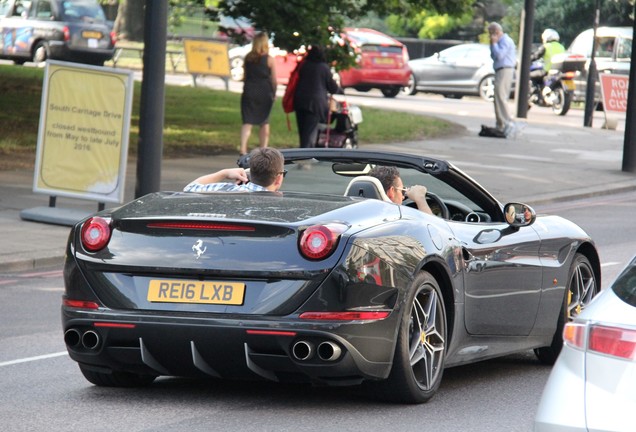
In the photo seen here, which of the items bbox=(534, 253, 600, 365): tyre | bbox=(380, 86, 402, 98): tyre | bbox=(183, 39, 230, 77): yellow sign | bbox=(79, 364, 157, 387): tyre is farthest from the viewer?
bbox=(380, 86, 402, 98): tyre

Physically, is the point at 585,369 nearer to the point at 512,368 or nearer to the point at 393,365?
the point at 393,365

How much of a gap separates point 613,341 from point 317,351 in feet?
7.40

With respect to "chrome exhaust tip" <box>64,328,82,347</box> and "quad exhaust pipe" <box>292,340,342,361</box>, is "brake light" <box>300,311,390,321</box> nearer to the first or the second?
"quad exhaust pipe" <box>292,340,342,361</box>

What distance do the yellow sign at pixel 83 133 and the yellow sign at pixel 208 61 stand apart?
75.4 feet

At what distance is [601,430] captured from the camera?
4.44 meters

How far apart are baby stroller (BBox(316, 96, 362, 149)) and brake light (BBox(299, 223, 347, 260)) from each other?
46.2 ft

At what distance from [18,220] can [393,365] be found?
27.6 feet

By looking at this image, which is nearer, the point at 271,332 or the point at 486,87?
the point at 271,332

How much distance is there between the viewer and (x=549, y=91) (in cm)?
3703

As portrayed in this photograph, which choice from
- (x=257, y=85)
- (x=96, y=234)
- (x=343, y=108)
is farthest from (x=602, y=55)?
(x=96, y=234)

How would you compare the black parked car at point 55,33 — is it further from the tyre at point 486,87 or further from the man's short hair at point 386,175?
the man's short hair at point 386,175

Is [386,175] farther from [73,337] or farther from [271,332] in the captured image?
[73,337]

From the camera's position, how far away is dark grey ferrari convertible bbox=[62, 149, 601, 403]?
656 cm

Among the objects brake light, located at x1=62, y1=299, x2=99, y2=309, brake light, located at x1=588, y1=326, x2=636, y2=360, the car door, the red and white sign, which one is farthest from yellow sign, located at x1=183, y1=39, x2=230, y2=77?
brake light, located at x1=588, y1=326, x2=636, y2=360
